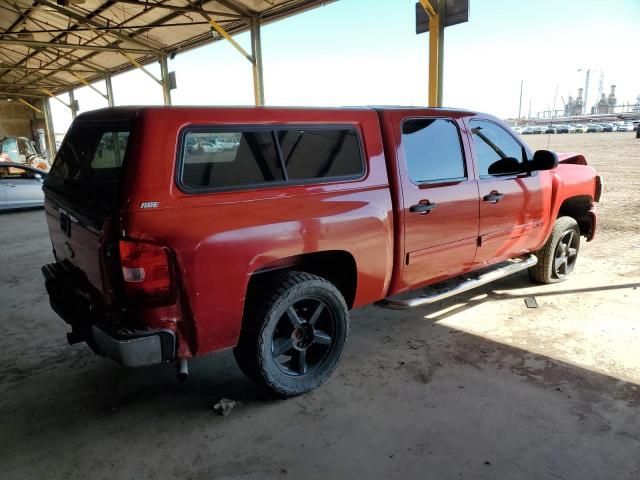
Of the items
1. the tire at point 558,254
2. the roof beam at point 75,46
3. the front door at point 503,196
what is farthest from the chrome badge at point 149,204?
the roof beam at point 75,46

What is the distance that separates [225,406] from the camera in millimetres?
2791

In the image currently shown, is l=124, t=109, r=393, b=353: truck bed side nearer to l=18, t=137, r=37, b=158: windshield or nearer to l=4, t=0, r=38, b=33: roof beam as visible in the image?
l=4, t=0, r=38, b=33: roof beam

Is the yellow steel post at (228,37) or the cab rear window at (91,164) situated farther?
the yellow steel post at (228,37)

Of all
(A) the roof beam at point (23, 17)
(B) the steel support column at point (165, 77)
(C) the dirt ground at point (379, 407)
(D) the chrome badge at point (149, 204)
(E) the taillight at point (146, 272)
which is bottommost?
(C) the dirt ground at point (379, 407)

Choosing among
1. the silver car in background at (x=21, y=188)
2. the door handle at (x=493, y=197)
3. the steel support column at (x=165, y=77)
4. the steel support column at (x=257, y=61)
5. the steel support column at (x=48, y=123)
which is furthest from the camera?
the steel support column at (x=48, y=123)

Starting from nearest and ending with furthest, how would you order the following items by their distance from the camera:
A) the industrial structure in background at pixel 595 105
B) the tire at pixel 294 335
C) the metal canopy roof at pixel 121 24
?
the tire at pixel 294 335 < the metal canopy roof at pixel 121 24 < the industrial structure in background at pixel 595 105

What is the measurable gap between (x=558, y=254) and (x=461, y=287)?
185cm

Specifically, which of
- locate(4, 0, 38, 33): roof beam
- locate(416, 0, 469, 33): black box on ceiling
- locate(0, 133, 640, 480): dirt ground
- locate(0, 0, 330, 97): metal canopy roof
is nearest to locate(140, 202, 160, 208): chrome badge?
locate(0, 133, 640, 480): dirt ground

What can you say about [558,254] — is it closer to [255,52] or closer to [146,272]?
[146,272]

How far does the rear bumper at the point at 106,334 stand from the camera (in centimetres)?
223

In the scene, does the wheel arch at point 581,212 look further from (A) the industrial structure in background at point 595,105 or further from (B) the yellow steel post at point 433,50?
(A) the industrial structure in background at point 595,105

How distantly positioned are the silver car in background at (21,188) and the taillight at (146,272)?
396 inches

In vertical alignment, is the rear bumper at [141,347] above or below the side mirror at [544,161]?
below

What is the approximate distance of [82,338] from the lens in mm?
2754
